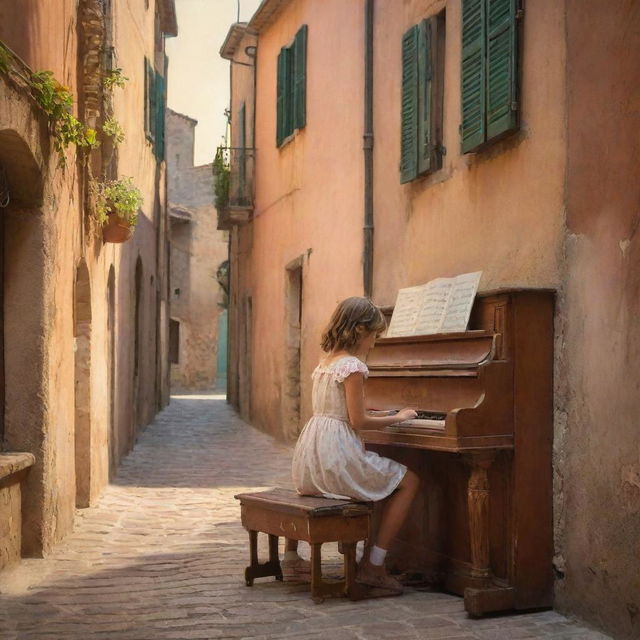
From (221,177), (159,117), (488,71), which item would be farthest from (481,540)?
(221,177)

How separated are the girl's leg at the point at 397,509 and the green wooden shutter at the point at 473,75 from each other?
2.44 metres

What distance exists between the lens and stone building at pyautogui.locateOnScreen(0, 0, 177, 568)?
22.1ft

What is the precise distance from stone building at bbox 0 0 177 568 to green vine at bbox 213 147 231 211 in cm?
699

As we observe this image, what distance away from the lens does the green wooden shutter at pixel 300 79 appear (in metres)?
14.3

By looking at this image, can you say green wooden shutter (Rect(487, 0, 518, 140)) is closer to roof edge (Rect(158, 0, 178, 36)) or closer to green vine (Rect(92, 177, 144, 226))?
green vine (Rect(92, 177, 144, 226))

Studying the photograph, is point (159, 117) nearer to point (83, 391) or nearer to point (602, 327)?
point (83, 391)

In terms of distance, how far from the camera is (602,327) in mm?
5355

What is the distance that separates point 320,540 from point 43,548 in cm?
241

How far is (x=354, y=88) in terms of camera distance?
1173 cm

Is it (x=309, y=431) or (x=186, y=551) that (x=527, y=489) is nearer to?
(x=309, y=431)

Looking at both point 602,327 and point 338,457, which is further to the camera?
point 338,457

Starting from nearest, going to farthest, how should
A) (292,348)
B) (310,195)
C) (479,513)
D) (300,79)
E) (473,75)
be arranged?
(479,513) < (473,75) < (310,195) < (300,79) < (292,348)

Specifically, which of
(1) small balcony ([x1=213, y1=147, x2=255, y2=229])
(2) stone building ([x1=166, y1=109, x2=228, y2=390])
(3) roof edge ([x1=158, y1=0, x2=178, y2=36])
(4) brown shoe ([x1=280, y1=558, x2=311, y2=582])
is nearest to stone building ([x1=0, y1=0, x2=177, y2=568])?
(4) brown shoe ([x1=280, y1=558, x2=311, y2=582])

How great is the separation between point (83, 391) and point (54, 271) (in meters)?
2.49
